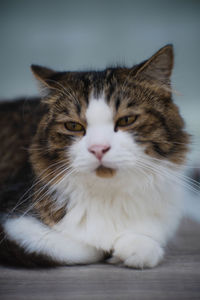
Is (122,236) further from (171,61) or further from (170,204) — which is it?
(171,61)

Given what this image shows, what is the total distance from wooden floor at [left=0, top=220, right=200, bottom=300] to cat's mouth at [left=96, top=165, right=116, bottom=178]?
299mm

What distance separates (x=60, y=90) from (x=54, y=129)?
16 centimetres

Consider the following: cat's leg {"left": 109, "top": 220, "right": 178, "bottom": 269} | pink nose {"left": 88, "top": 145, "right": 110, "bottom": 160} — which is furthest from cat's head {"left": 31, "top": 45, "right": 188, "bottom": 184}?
cat's leg {"left": 109, "top": 220, "right": 178, "bottom": 269}

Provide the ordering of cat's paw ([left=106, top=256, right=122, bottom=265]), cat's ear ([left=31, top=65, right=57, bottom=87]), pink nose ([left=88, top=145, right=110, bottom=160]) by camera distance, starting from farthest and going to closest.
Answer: cat's ear ([left=31, top=65, right=57, bottom=87]), cat's paw ([left=106, top=256, right=122, bottom=265]), pink nose ([left=88, top=145, right=110, bottom=160])

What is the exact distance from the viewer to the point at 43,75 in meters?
1.25

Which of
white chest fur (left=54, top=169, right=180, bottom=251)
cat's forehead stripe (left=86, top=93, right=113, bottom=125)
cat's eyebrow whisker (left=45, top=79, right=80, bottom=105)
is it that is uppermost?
cat's eyebrow whisker (left=45, top=79, right=80, bottom=105)

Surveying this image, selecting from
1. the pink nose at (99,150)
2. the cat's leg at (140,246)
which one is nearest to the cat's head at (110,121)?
the pink nose at (99,150)

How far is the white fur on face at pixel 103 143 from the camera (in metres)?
0.96

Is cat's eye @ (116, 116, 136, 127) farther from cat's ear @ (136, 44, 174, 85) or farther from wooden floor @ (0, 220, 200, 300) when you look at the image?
wooden floor @ (0, 220, 200, 300)

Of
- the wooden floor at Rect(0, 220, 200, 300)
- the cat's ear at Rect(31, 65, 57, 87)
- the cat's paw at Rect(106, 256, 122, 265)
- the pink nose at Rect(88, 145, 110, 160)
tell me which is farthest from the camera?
the cat's ear at Rect(31, 65, 57, 87)

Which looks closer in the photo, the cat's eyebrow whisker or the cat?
the cat

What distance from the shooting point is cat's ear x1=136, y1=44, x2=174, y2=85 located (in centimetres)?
111

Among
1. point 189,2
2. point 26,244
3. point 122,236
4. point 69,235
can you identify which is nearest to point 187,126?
point 122,236

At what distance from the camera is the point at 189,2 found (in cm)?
178
